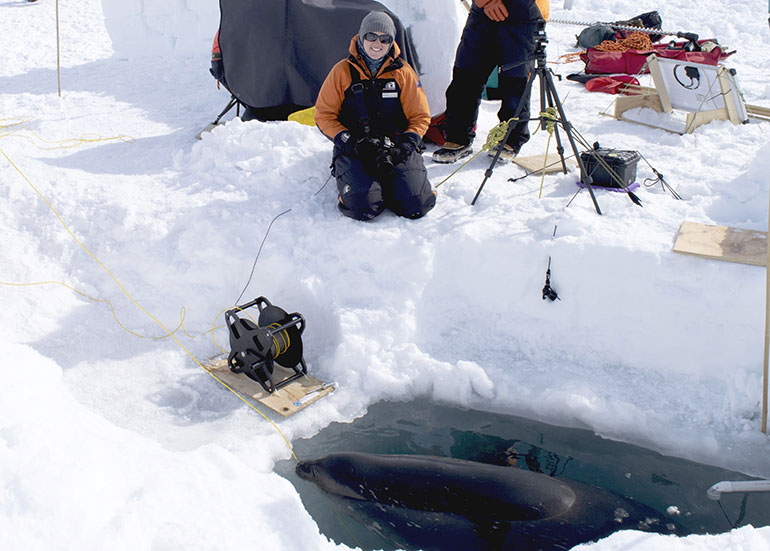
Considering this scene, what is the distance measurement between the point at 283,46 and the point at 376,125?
171cm

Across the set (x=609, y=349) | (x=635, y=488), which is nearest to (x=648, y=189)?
(x=609, y=349)

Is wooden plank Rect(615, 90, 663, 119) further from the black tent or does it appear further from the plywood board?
the black tent

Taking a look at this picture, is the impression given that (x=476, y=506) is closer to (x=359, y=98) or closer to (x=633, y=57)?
(x=359, y=98)

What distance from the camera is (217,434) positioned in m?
3.41

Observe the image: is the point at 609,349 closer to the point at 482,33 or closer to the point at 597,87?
the point at 482,33

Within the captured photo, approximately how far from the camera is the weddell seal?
2.71m

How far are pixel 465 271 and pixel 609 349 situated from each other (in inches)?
36.3

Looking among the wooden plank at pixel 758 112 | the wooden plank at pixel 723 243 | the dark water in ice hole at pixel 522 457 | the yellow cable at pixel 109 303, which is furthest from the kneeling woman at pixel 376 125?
the wooden plank at pixel 758 112

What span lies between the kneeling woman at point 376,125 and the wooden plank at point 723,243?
1.54 m

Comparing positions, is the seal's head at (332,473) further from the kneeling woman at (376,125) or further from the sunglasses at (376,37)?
the sunglasses at (376,37)

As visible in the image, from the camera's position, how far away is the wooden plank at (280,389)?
357 centimetres

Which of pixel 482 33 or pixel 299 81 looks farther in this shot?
pixel 299 81

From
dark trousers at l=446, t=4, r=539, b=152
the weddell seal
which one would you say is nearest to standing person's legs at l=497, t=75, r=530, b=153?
dark trousers at l=446, t=4, r=539, b=152

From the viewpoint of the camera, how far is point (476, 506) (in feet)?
9.18
